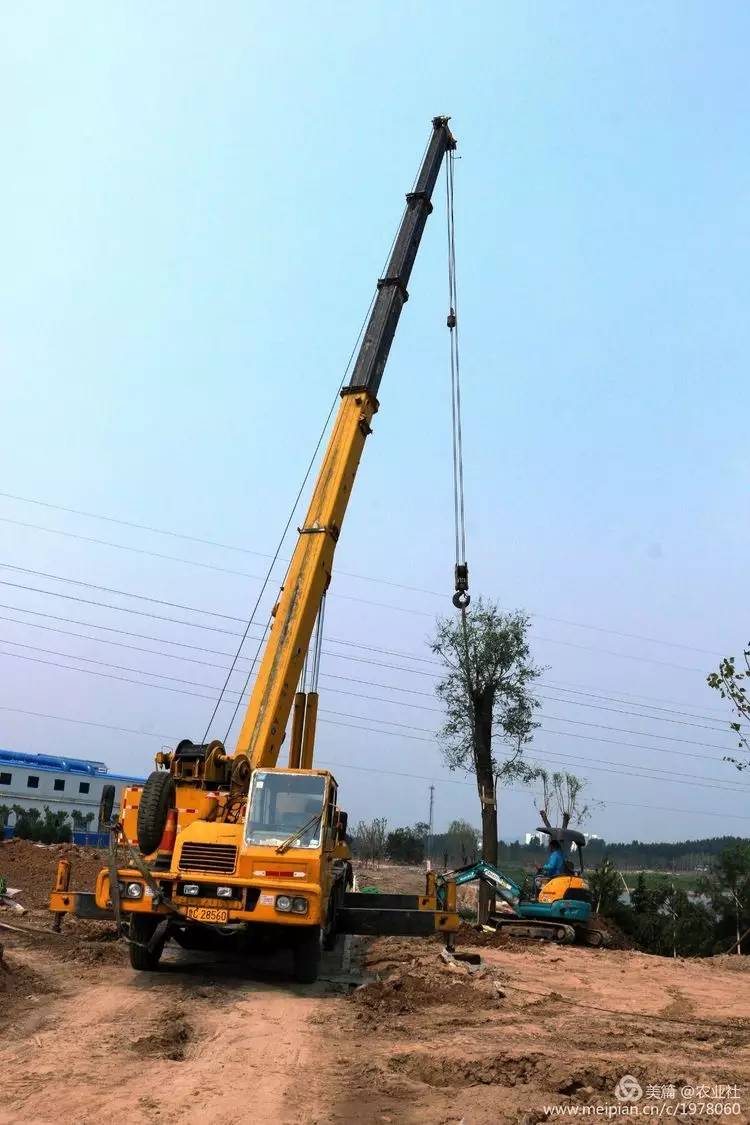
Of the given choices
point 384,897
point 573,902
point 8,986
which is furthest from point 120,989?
point 573,902

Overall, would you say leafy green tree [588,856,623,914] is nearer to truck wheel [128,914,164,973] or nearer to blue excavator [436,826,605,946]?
blue excavator [436,826,605,946]

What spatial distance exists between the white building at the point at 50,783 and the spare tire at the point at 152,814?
6247 centimetres

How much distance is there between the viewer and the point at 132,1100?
629 cm

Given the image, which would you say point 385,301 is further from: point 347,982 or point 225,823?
point 347,982

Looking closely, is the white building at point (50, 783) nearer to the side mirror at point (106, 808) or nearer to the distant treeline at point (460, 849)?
the distant treeline at point (460, 849)

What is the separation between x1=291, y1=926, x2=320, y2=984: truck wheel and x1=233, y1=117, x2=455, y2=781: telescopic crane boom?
2.41 metres

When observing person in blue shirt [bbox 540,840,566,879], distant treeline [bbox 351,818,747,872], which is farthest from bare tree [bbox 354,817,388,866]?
person in blue shirt [bbox 540,840,566,879]

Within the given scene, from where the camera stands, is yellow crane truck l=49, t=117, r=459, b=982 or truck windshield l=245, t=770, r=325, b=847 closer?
yellow crane truck l=49, t=117, r=459, b=982

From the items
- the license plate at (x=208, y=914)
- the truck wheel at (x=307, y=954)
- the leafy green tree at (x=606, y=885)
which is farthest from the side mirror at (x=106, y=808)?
the leafy green tree at (x=606, y=885)

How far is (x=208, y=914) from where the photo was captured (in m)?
10.9

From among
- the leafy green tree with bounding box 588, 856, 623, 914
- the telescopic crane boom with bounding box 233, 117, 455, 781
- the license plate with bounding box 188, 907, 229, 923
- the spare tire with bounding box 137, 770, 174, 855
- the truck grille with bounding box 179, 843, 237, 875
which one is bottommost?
the leafy green tree with bounding box 588, 856, 623, 914

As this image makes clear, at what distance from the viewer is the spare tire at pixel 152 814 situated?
1167 centimetres

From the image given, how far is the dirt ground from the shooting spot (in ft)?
21.0

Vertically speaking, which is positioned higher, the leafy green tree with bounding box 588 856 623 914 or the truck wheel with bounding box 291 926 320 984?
the truck wheel with bounding box 291 926 320 984
